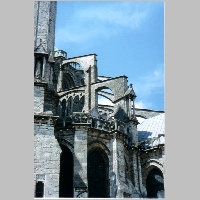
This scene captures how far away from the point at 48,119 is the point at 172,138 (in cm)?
551

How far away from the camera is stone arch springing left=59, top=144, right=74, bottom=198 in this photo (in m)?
16.3

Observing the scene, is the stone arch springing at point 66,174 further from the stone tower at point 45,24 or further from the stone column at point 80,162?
the stone tower at point 45,24

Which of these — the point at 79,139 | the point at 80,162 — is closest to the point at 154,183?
the point at 80,162

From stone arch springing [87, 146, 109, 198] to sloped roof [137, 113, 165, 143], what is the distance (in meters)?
3.91

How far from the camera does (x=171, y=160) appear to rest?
11883 millimetres

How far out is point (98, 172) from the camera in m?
17.5

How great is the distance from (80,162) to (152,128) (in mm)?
6501

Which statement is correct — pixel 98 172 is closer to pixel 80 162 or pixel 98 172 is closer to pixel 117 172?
pixel 117 172

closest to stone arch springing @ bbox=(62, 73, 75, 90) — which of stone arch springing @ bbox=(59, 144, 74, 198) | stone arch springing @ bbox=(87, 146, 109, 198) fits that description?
stone arch springing @ bbox=(87, 146, 109, 198)

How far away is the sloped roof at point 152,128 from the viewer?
825 inches

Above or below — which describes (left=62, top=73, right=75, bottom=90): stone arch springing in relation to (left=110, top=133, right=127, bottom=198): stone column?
above

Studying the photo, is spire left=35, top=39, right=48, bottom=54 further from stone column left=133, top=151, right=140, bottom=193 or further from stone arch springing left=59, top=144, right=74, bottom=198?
stone column left=133, top=151, right=140, bottom=193

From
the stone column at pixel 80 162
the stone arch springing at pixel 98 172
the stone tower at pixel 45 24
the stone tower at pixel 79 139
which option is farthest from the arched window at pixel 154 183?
the stone tower at pixel 45 24

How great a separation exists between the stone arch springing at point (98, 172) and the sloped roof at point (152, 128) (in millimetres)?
3911
